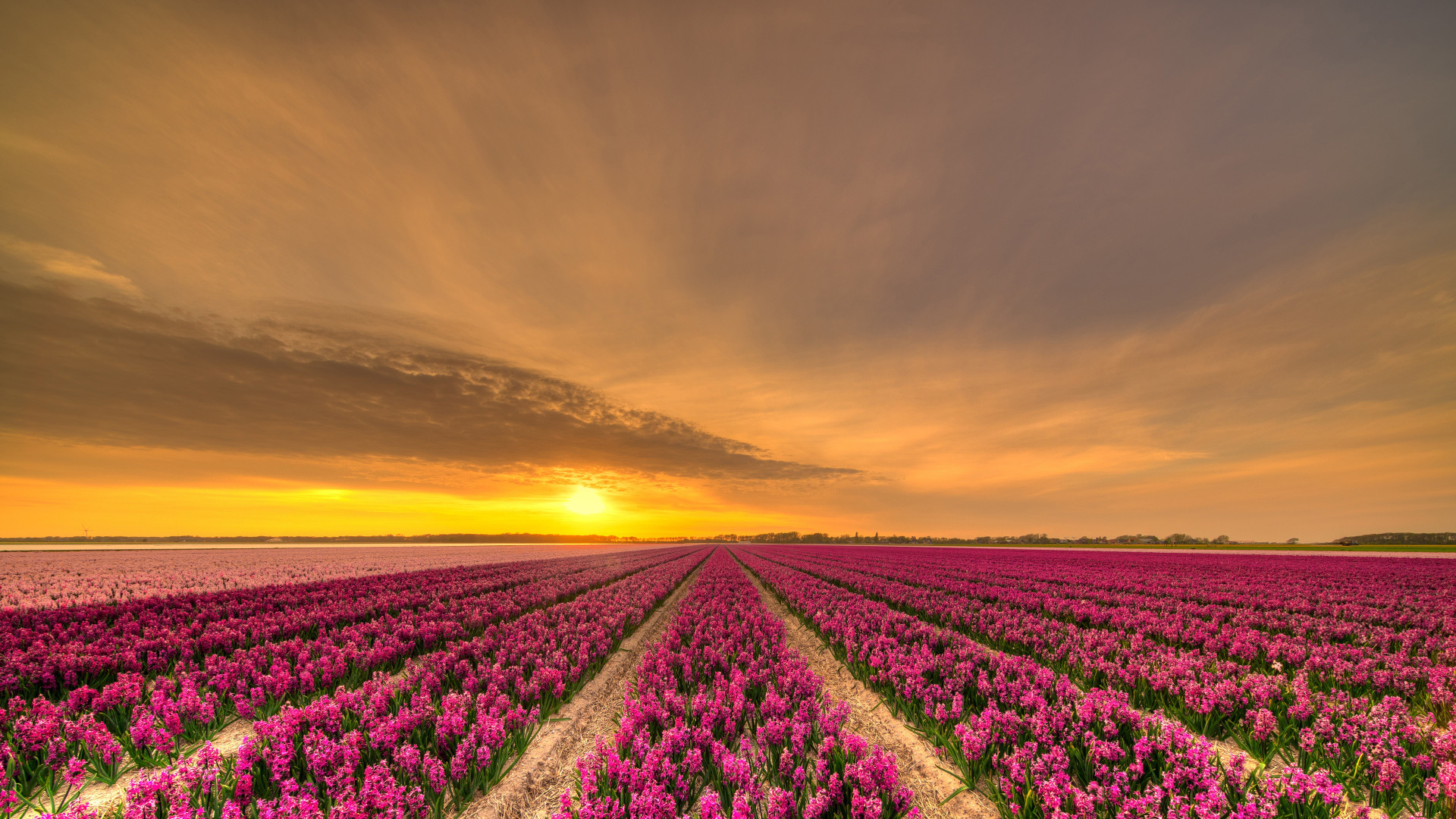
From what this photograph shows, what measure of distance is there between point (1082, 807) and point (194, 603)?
22.2 m

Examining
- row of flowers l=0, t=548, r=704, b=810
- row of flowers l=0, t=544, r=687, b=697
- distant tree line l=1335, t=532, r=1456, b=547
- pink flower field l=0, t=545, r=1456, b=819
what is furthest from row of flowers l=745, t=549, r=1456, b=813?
distant tree line l=1335, t=532, r=1456, b=547

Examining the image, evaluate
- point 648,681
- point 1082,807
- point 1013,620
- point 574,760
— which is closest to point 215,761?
point 574,760

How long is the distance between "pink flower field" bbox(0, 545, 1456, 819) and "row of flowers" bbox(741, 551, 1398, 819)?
4 centimetres

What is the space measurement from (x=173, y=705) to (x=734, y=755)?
7.13 metres

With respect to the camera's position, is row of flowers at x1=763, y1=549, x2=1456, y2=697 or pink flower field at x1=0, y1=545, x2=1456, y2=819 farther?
row of flowers at x1=763, y1=549, x2=1456, y2=697

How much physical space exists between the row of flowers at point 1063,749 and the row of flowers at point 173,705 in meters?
5.95

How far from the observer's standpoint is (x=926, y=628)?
10805mm

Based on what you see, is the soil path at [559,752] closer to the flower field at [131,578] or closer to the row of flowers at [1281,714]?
the row of flowers at [1281,714]

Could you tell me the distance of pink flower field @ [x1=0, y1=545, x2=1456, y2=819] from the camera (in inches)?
167

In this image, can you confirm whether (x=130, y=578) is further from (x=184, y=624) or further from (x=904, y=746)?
(x=904, y=746)

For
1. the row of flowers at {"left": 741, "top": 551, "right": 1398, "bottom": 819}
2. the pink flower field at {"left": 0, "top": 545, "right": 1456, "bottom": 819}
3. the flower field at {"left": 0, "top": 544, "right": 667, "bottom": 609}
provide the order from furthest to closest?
the flower field at {"left": 0, "top": 544, "right": 667, "bottom": 609} < the pink flower field at {"left": 0, "top": 545, "right": 1456, "bottom": 819} < the row of flowers at {"left": 741, "top": 551, "right": 1398, "bottom": 819}

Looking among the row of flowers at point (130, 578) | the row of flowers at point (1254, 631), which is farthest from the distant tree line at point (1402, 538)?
the row of flowers at point (130, 578)

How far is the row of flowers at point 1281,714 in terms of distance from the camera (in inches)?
186

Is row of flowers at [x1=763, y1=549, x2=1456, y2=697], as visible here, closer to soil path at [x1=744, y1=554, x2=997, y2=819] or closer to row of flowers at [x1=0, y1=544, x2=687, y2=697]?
soil path at [x1=744, y1=554, x2=997, y2=819]
